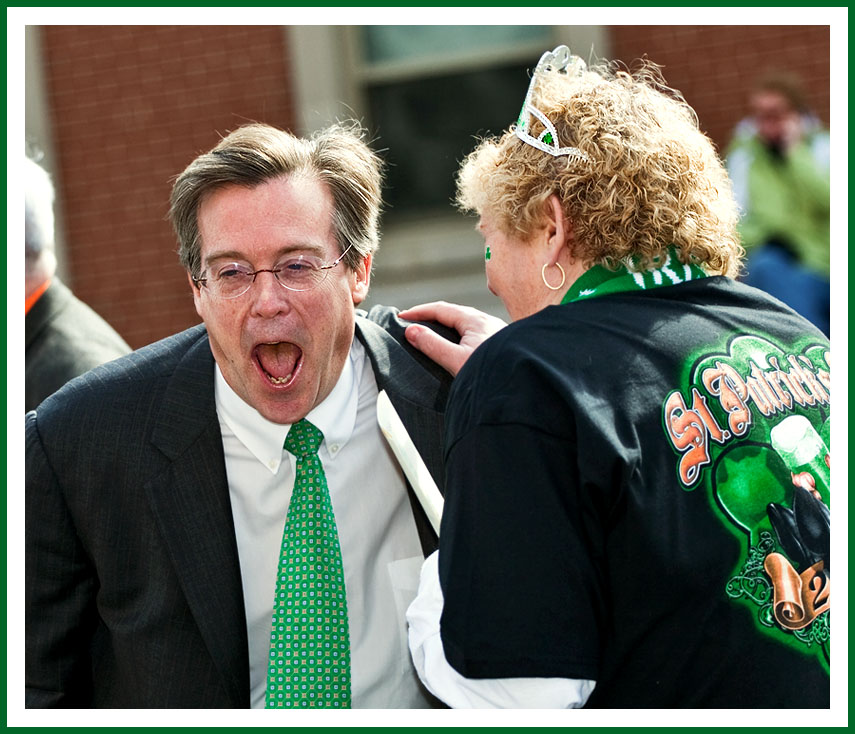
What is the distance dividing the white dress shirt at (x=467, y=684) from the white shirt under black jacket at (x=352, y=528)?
0.58 meters

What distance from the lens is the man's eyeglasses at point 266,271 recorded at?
9.05ft

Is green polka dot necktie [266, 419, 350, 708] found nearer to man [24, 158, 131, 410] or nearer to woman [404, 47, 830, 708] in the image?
woman [404, 47, 830, 708]

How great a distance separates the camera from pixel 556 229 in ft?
7.55

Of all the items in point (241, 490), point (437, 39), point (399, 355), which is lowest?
point (241, 490)

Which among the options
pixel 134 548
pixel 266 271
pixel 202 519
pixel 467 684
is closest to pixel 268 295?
pixel 266 271

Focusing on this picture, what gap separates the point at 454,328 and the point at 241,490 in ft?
2.28

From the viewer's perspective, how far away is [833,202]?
2.54 m

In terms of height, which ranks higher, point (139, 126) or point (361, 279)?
point (139, 126)

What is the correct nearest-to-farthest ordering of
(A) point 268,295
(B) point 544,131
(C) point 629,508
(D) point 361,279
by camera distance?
1. (C) point 629,508
2. (B) point 544,131
3. (A) point 268,295
4. (D) point 361,279

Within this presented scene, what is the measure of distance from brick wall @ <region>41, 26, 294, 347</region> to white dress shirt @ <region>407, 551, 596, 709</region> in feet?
20.4

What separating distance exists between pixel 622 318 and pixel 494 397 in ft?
0.98

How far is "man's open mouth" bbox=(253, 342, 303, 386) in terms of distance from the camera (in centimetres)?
280

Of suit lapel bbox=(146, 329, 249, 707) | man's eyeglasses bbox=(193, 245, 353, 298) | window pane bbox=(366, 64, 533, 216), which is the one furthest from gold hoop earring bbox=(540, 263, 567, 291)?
window pane bbox=(366, 64, 533, 216)

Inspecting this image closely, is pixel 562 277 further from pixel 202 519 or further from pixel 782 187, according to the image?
pixel 782 187
